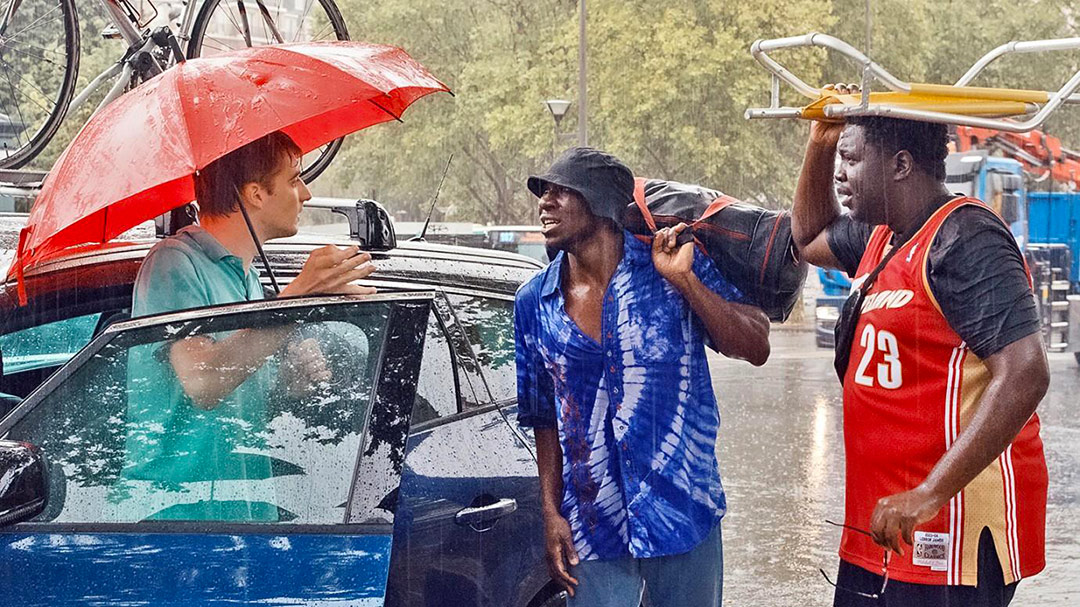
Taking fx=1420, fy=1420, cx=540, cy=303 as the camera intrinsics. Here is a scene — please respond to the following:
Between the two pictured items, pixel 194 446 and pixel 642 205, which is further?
pixel 642 205

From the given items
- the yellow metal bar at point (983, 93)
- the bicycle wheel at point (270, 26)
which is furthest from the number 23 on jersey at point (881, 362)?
the bicycle wheel at point (270, 26)

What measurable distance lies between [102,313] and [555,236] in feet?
5.98

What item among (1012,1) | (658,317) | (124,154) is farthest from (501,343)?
(1012,1)

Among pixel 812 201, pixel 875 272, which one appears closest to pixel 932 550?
pixel 875 272

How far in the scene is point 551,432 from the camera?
3.39 m

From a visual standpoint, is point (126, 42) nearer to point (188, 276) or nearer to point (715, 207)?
point (188, 276)

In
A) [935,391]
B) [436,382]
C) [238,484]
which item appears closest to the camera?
[935,391]

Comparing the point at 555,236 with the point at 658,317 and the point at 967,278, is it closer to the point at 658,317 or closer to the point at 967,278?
the point at 658,317

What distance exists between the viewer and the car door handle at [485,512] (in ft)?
11.3

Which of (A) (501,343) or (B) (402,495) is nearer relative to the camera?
(B) (402,495)

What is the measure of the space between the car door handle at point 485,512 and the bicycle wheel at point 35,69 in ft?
7.39

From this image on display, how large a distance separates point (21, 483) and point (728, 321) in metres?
1.48

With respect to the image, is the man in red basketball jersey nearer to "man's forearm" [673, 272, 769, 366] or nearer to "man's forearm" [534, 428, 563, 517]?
"man's forearm" [673, 272, 769, 366]

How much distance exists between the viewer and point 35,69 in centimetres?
495
